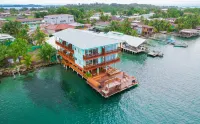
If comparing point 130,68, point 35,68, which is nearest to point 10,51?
point 35,68

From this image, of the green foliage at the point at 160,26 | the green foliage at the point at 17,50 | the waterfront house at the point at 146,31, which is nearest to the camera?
the green foliage at the point at 17,50

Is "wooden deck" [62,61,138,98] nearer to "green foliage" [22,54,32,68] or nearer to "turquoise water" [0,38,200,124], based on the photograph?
"turquoise water" [0,38,200,124]

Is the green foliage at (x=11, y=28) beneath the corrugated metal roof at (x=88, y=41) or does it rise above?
above

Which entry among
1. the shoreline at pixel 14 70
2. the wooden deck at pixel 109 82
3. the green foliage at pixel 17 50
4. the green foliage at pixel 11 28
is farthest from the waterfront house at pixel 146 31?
the green foliage at pixel 17 50

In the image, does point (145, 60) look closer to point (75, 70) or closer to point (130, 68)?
point (130, 68)

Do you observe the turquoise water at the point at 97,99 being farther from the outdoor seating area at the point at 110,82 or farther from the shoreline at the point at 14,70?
the shoreline at the point at 14,70
